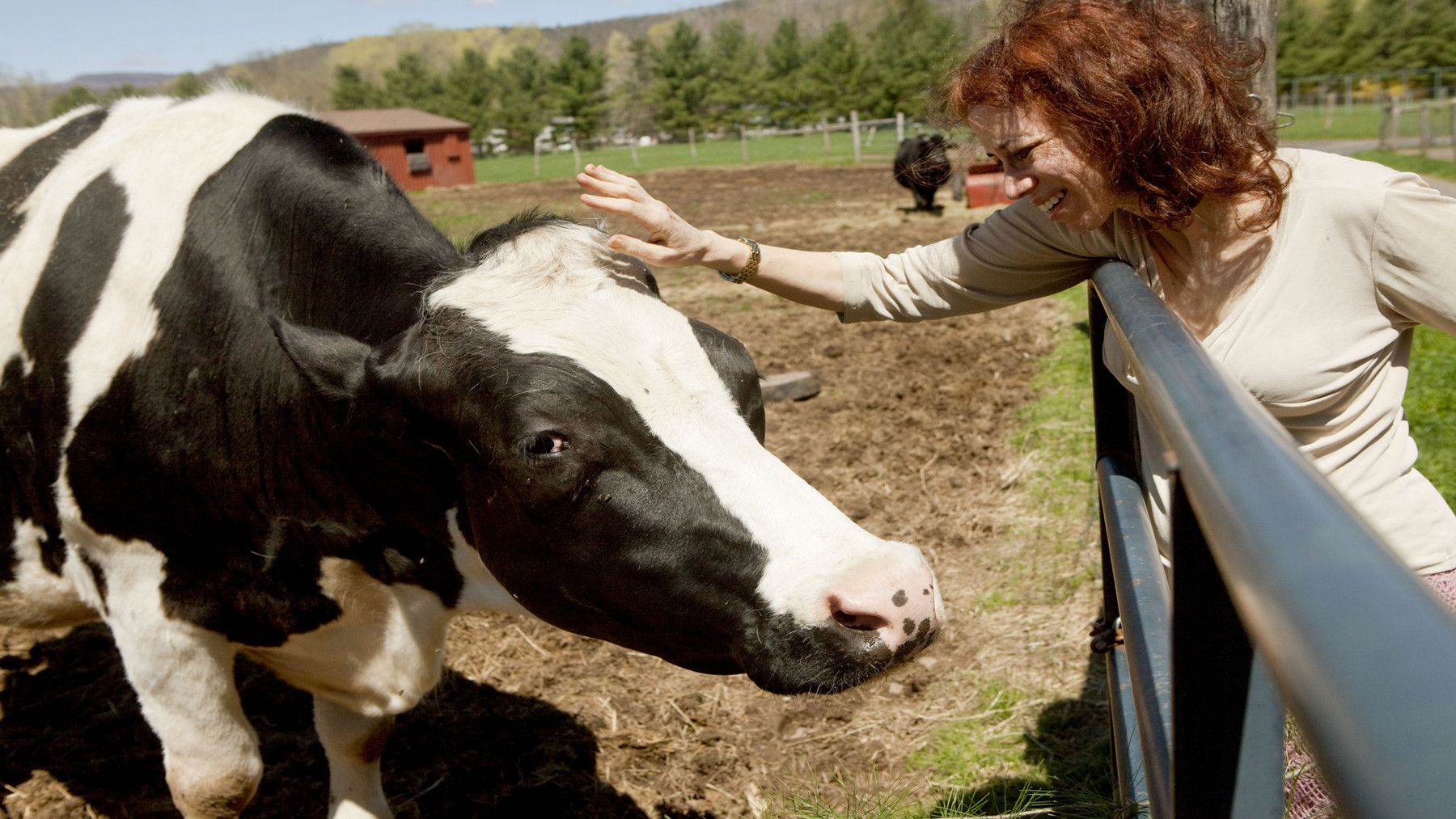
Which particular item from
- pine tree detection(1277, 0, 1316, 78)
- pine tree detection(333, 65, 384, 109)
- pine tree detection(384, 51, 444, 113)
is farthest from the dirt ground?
pine tree detection(333, 65, 384, 109)

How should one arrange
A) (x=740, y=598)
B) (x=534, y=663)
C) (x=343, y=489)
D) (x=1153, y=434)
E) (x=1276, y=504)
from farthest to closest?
(x=534, y=663)
(x=343, y=489)
(x=1153, y=434)
(x=740, y=598)
(x=1276, y=504)

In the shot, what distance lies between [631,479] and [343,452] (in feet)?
2.94

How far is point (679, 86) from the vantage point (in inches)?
2825

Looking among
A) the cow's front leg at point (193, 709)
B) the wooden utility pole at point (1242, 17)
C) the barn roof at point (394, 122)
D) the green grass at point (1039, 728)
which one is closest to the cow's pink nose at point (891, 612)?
the green grass at point (1039, 728)

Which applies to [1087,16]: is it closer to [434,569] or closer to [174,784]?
[434,569]

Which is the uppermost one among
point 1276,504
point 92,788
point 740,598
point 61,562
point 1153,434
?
point 1276,504

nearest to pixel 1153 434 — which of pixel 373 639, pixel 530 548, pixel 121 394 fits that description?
pixel 530 548

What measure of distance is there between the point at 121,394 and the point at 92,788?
1.74m

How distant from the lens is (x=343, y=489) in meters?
2.55

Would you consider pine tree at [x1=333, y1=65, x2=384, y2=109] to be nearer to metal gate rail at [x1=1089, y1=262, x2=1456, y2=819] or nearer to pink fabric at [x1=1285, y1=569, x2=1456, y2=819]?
pink fabric at [x1=1285, y1=569, x2=1456, y2=819]

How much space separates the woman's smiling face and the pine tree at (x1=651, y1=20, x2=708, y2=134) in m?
72.1

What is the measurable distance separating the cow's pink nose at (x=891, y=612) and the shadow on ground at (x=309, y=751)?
1.75 metres

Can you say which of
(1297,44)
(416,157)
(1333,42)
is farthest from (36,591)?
(1333,42)

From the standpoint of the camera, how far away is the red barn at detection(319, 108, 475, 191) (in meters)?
43.0
